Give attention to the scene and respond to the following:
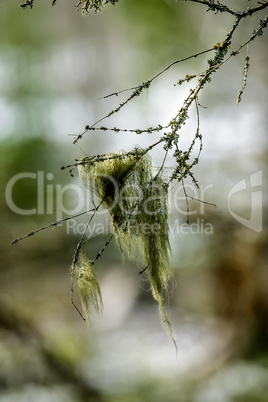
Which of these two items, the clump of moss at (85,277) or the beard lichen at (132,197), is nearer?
the beard lichen at (132,197)

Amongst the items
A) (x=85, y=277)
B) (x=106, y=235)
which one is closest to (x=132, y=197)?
(x=85, y=277)

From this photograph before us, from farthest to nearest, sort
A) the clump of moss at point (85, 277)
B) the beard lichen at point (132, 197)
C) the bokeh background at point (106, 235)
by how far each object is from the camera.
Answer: the bokeh background at point (106, 235) < the clump of moss at point (85, 277) < the beard lichen at point (132, 197)

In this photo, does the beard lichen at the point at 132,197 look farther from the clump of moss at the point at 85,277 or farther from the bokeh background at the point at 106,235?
the bokeh background at the point at 106,235

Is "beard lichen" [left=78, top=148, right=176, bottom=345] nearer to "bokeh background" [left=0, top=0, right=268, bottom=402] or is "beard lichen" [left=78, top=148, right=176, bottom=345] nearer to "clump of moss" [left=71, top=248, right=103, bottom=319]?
"clump of moss" [left=71, top=248, right=103, bottom=319]

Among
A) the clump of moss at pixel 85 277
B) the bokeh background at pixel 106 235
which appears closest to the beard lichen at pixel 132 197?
the clump of moss at pixel 85 277

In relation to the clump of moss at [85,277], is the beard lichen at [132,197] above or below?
above
